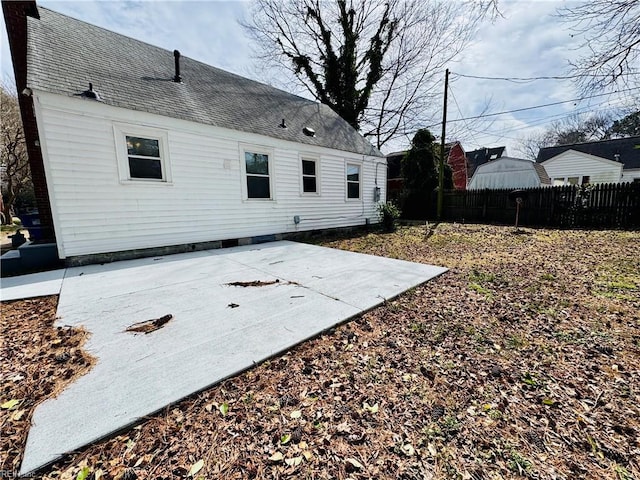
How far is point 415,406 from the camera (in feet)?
6.03

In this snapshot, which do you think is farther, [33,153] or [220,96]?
[220,96]

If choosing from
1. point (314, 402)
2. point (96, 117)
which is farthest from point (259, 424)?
point (96, 117)

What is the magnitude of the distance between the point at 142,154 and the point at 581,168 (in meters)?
27.4

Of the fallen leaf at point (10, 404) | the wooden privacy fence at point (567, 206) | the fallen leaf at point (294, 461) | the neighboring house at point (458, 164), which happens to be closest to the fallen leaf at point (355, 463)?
the fallen leaf at point (294, 461)

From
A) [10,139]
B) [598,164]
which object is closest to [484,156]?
[598,164]

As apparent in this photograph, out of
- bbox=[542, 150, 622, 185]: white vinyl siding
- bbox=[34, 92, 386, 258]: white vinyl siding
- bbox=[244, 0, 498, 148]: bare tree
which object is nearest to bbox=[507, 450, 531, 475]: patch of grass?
bbox=[34, 92, 386, 258]: white vinyl siding

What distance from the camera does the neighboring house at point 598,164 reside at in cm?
1917

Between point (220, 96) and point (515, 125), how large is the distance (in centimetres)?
1869

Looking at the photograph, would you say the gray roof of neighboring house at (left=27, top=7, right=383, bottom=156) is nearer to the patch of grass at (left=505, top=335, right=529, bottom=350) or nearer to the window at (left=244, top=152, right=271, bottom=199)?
the window at (left=244, top=152, right=271, bottom=199)

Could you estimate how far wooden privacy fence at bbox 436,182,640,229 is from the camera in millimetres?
9969

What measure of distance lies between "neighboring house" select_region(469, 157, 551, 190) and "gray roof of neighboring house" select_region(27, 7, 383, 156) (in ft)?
57.7

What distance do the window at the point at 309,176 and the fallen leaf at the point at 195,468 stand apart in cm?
802

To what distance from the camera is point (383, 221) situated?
35.1ft

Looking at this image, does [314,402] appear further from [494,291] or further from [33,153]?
[33,153]
